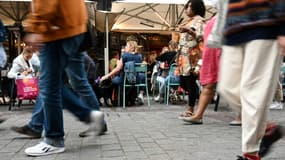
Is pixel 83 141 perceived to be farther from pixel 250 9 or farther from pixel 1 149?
pixel 250 9

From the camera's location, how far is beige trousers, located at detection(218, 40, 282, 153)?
2848mm

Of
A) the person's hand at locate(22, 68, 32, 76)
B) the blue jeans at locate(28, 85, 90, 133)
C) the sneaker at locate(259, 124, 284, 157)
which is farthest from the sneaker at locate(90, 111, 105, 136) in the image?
the person's hand at locate(22, 68, 32, 76)

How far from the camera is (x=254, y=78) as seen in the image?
288 centimetres

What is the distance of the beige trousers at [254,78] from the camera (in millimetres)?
2848

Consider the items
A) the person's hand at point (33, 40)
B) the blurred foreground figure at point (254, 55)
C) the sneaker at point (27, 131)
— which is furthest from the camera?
the sneaker at point (27, 131)

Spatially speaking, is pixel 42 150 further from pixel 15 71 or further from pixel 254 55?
pixel 15 71

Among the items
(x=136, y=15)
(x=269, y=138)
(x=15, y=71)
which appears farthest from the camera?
(x=136, y=15)

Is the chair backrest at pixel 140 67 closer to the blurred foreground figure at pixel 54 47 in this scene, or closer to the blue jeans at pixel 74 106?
the blue jeans at pixel 74 106

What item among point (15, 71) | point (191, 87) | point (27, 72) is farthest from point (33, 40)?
point (15, 71)

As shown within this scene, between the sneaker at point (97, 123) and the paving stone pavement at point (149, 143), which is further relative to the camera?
the sneaker at point (97, 123)

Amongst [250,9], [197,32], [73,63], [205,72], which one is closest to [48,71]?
[73,63]

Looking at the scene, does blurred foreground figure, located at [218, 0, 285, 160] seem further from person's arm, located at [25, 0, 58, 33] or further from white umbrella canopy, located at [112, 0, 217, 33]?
white umbrella canopy, located at [112, 0, 217, 33]

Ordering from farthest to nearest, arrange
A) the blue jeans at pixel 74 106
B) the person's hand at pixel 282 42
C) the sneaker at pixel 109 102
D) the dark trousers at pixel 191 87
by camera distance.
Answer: the sneaker at pixel 109 102 < the dark trousers at pixel 191 87 < the blue jeans at pixel 74 106 < the person's hand at pixel 282 42

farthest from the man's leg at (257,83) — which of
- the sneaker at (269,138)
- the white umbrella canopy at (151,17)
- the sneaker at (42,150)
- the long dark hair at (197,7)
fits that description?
the white umbrella canopy at (151,17)
